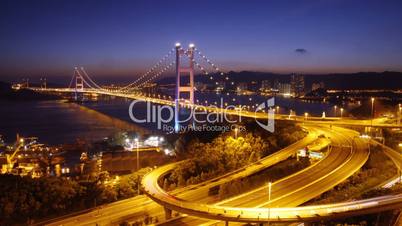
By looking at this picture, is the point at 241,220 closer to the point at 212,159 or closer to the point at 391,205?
the point at 391,205

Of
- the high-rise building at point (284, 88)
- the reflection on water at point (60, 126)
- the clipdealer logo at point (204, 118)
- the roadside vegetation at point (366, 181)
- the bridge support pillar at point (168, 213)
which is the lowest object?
the reflection on water at point (60, 126)

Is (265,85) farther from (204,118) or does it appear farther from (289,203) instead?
(289,203)

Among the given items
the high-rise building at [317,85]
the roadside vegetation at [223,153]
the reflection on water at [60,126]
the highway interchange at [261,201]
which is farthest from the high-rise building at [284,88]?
the highway interchange at [261,201]

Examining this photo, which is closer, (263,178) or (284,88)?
(263,178)

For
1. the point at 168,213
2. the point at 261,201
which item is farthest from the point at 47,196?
the point at 261,201

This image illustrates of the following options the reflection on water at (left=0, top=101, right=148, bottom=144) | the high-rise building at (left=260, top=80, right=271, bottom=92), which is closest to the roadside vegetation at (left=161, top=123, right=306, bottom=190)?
the reflection on water at (left=0, top=101, right=148, bottom=144)

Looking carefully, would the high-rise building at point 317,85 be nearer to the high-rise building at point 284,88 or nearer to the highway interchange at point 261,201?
the high-rise building at point 284,88
